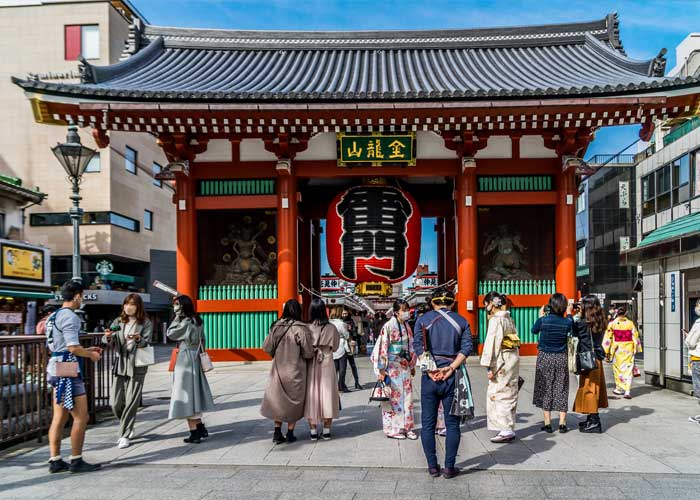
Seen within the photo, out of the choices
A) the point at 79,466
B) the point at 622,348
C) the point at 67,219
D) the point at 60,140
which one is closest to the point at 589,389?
the point at 622,348

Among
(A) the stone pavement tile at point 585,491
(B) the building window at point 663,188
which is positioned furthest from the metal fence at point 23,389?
(B) the building window at point 663,188

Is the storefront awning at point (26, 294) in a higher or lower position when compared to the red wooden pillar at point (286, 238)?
lower

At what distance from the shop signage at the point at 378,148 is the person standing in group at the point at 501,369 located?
25.6ft

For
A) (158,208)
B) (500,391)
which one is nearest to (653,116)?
(500,391)

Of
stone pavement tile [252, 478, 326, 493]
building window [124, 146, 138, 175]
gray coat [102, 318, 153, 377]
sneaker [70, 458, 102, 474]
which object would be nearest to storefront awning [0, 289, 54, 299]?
building window [124, 146, 138, 175]

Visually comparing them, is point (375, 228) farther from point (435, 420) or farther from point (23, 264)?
point (23, 264)

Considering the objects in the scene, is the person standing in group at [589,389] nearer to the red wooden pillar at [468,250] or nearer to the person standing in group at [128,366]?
the person standing in group at [128,366]

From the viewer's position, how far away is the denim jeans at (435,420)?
5.38m

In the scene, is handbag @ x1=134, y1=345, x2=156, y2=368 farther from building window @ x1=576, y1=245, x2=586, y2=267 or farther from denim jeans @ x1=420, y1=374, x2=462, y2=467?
building window @ x1=576, y1=245, x2=586, y2=267

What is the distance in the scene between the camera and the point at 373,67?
1728 cm

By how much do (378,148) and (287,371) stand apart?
857 centimetres

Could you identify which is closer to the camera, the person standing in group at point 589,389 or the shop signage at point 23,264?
the person standing in group at point 589,389

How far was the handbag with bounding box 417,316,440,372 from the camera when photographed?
219 inches

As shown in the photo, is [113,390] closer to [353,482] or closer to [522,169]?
[353,482]
